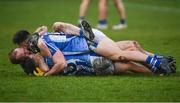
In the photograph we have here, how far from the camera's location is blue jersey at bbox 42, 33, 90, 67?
11.3 m

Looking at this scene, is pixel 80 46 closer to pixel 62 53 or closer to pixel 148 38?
pixel 62 53

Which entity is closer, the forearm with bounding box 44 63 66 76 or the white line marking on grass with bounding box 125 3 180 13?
the forearm with bounding box 44 63 66 76

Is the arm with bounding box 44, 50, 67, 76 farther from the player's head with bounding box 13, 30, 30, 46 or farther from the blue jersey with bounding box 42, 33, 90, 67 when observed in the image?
the player's head with bounding box 13, 30, 30, 46

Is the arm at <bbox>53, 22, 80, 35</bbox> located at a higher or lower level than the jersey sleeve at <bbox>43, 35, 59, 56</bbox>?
higher

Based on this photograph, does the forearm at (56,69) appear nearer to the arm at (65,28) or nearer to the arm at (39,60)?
the arm at (39,60)

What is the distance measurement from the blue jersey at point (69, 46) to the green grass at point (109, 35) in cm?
31

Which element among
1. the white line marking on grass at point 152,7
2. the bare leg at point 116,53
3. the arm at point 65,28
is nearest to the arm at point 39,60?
the arm at point 65,28

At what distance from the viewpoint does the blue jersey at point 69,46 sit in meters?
11.3

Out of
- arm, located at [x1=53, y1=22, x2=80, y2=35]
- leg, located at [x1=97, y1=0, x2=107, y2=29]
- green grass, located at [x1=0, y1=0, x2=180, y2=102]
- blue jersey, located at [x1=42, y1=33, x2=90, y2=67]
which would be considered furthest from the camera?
leg, located at [x1=97, y1=0, x2=107, y2=29]

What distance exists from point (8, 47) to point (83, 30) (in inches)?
195

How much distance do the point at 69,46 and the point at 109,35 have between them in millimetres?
7921

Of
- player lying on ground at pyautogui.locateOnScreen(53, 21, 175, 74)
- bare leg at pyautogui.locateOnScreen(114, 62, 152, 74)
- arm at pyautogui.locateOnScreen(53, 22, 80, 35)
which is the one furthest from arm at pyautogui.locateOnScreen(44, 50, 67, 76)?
bare leg at pyautogui.locateOnScreen(114, 62, 152, 74)

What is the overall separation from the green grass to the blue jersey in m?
0.31

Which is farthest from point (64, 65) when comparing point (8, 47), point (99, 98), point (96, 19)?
point (96, 19)
